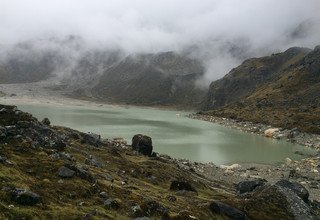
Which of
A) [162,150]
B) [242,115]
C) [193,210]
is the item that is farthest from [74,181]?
[242,115]

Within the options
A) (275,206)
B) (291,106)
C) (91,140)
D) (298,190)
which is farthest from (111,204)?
(291,106)

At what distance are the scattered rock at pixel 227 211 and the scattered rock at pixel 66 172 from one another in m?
8.76

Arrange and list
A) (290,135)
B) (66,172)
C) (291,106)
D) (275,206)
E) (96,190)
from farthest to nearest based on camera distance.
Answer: (291,106) → (290,135) → (275,206) → (66,172) → (96,190)

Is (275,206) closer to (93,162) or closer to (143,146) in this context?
(93,162)

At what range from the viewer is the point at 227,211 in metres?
27.5

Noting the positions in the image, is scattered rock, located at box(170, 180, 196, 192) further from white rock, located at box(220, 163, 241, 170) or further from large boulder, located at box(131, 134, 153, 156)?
white rock, located at box(220, 163, 241, 170)

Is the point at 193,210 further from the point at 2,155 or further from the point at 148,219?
Result: the point at 2,155

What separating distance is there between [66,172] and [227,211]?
10067 millimetres

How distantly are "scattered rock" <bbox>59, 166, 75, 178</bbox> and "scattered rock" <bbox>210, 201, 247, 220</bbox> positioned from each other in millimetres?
8758

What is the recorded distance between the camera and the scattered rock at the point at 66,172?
25.5 metres

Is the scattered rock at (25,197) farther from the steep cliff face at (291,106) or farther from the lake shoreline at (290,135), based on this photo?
the steep cliff face at (291,106)

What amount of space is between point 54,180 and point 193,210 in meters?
8.28

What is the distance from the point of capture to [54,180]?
24.5 metres

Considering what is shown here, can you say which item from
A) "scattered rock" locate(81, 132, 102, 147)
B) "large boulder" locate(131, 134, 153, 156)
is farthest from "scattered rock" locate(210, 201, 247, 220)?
"large boulder" locate(131, 134, 153, 156)
